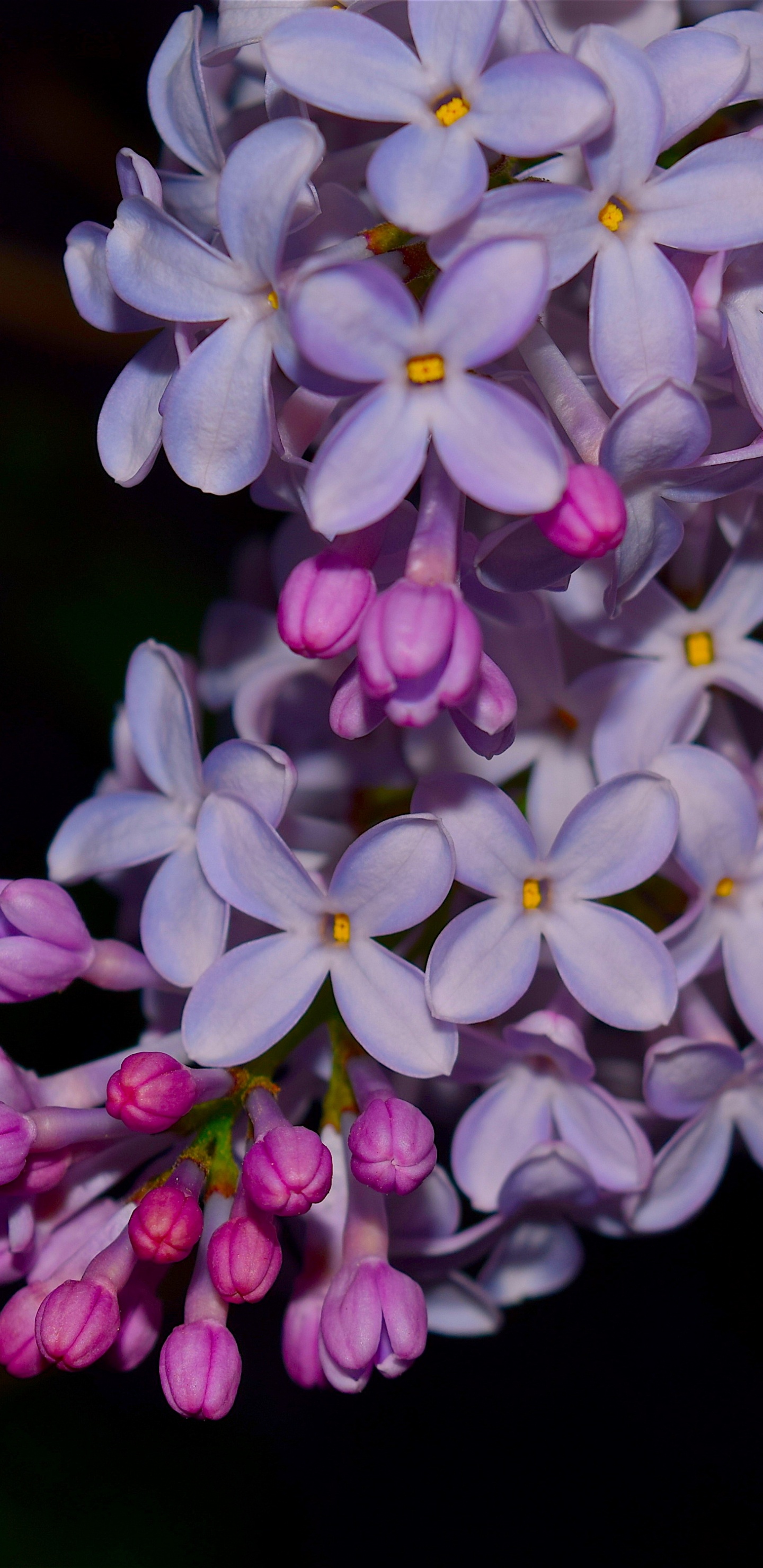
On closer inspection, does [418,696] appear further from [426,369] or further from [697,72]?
[697,72]

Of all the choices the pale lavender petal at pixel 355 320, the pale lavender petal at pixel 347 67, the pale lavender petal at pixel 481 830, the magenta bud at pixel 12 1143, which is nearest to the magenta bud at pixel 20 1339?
the magenta bud at pixel 12 1143

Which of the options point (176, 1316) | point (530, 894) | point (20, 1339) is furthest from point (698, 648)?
point (176, 1316)

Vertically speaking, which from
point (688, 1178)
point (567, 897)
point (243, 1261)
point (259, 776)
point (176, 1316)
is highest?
point (259, 776)

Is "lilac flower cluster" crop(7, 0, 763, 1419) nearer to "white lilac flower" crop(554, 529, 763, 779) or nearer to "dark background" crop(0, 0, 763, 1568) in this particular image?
"white lilac flower" crop(554, 529, 763, 779)

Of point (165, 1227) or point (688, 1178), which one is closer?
point (165, 1227)

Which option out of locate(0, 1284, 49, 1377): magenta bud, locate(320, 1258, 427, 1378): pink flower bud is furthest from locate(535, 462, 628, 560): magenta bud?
locate(0, 1284, 49, 1377): magenta bud
